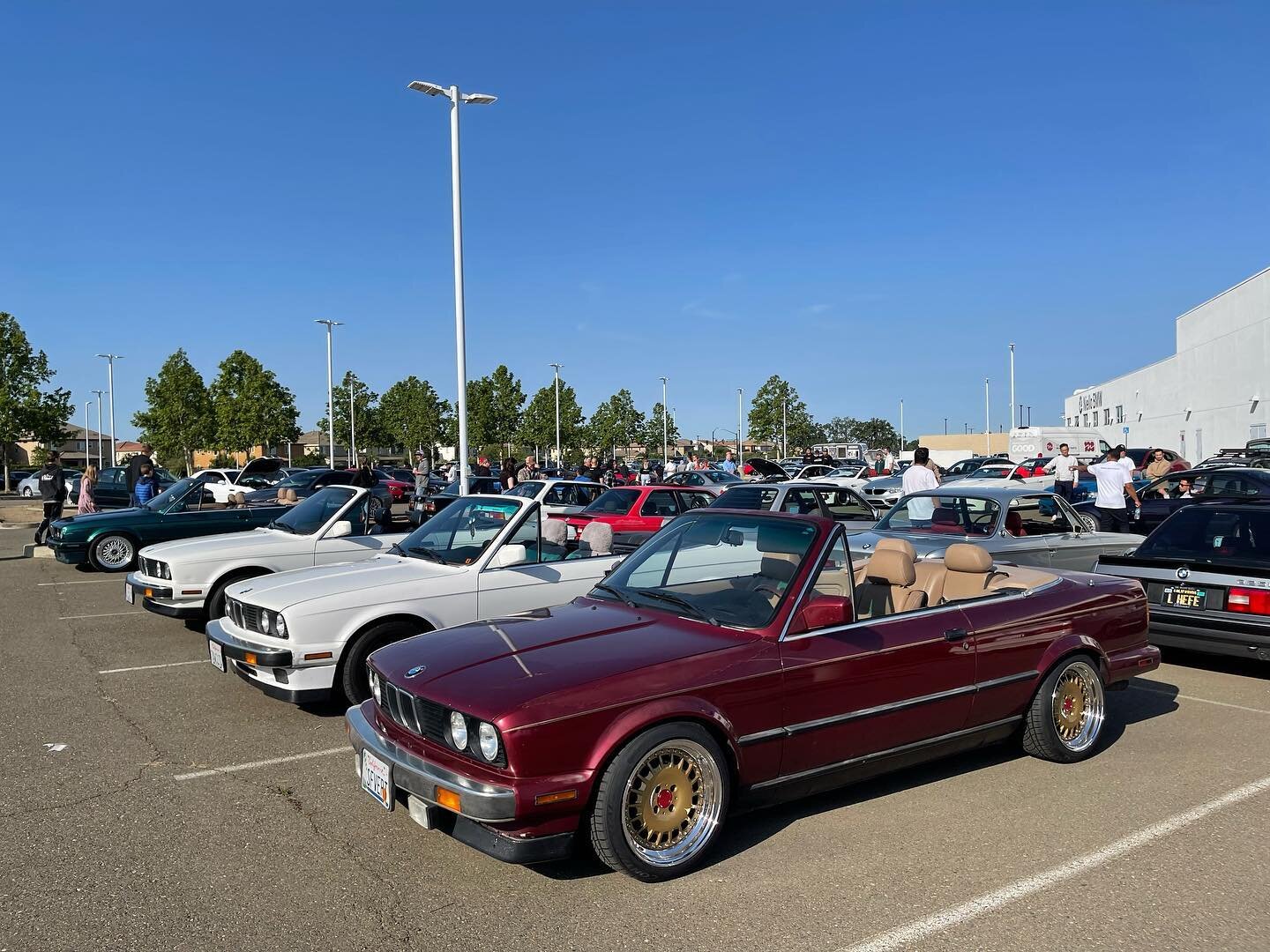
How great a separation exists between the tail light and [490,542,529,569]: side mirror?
5.40 meters

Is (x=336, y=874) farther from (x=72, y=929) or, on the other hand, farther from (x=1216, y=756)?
(x=1216, y=756)

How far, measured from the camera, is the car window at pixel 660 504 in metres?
14.9

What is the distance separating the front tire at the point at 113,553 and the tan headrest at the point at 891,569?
12399 mm

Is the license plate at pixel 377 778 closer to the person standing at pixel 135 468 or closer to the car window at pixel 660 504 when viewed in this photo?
the car window at pixel 660 504

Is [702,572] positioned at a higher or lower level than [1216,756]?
higher

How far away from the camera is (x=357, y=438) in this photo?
7881 centimetres

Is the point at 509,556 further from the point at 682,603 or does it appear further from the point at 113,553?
the point at 113,553

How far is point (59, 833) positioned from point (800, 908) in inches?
134

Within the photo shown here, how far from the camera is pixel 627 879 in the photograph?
3.77 meters

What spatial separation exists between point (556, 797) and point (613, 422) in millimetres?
71737

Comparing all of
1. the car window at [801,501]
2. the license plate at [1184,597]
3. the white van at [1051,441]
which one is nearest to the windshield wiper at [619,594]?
the license plate at [1184,597]

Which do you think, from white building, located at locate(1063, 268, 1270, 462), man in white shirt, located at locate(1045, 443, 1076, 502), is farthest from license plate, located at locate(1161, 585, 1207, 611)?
white building, located at locate(1063, 268, 1270, 462)

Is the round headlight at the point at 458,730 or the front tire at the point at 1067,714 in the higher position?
the round headlight at the point at 458,730

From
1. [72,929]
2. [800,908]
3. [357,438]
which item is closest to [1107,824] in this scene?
[800,908]
